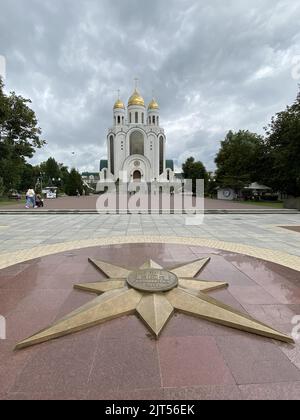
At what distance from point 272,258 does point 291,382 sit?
4292 millimetres

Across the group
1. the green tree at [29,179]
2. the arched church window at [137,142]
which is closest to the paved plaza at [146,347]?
the green tree at [29,179]

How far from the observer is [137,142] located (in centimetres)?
7069

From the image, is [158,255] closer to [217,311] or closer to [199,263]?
[199,263]

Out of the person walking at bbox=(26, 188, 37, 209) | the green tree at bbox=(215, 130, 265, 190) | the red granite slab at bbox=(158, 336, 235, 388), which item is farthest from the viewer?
the green tree at bbox=(215, 130, 265, 190)

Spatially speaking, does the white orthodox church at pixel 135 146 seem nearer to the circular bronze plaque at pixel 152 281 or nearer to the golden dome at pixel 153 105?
the golden dome at pixel 153 105

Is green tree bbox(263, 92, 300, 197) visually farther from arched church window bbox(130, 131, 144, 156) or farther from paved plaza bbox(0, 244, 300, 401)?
arched church window bbox(130, 131, 144, 156)

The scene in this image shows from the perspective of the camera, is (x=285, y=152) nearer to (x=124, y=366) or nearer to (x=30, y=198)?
(x=30, y=198)

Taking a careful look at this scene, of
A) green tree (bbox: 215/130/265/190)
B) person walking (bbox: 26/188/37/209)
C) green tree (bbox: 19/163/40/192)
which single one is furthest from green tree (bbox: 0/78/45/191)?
green tree (bbox: 19/163/40/192)

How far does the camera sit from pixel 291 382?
84.0 inches

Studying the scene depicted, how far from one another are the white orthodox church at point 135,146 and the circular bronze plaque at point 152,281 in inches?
2504

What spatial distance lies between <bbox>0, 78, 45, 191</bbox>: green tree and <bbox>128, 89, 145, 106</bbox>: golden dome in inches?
1848

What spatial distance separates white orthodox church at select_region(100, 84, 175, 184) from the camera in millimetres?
68188

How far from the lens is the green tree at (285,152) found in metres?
23.7

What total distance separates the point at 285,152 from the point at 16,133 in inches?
1155
